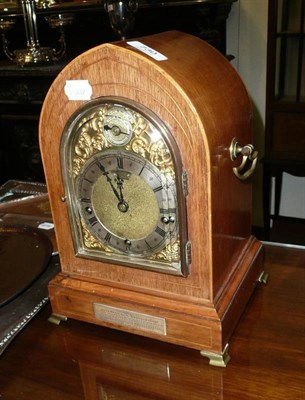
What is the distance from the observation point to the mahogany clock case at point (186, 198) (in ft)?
2.37

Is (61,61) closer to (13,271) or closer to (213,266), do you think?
(13,271)

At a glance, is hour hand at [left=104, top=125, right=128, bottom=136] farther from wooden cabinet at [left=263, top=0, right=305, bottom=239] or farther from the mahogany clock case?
wooden cabinet at [left=263, top=0, right=305, bottom=239]

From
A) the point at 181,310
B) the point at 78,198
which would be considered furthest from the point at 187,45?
the point at 181,310

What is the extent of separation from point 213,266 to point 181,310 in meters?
0.09

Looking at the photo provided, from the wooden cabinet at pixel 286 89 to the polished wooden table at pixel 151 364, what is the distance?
148 cm

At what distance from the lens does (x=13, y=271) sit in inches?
39.5

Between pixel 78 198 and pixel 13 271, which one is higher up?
pixel 78 198

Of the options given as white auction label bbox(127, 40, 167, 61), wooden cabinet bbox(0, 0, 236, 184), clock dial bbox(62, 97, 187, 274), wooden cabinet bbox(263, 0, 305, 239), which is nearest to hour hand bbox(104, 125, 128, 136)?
clock dial bbox(62, 97, 187, 274)

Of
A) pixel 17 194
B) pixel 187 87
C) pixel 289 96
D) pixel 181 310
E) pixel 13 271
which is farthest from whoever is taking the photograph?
pixel 289 96

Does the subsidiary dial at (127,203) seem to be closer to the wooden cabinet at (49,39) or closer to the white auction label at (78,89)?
the white auction label at (78,89)

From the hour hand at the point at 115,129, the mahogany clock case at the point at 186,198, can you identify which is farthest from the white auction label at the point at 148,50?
the hour hand at the point at 115,129

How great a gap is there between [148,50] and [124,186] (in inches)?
8.6

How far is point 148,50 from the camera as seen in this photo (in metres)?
0.74

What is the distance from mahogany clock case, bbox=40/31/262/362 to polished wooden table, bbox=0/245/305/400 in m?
0.03
